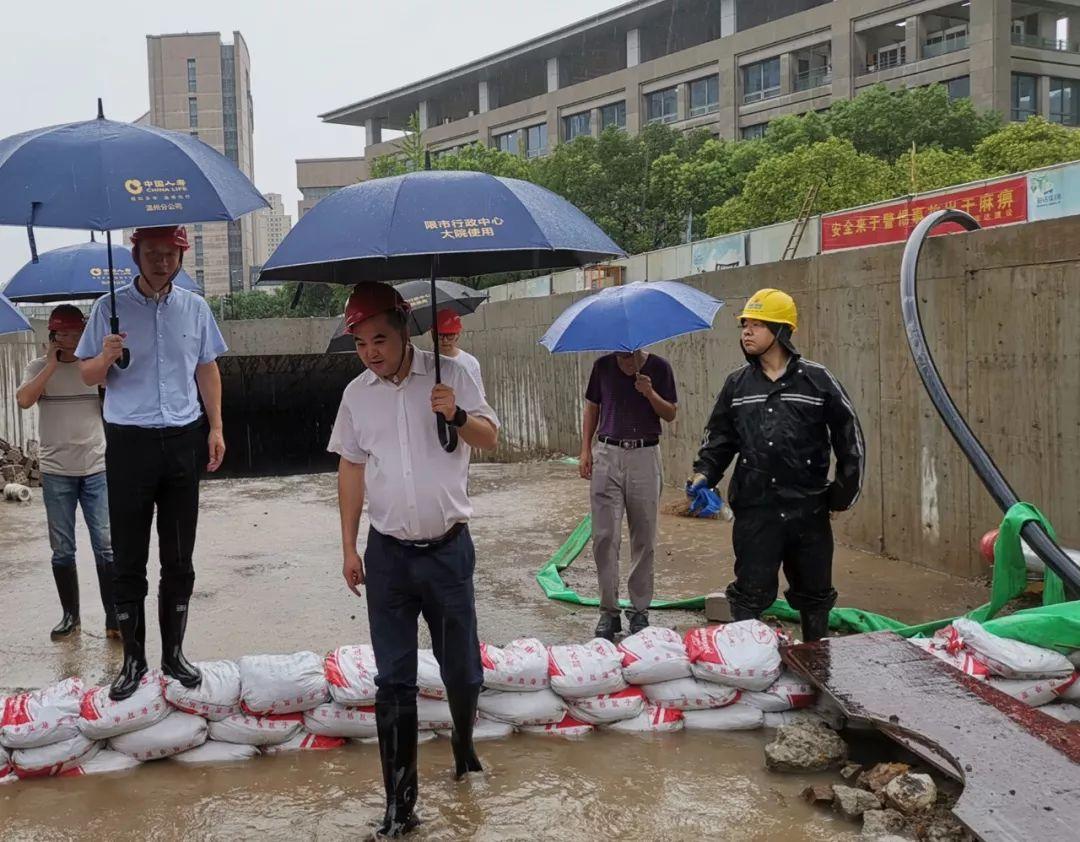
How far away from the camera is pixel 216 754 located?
13.2 ft

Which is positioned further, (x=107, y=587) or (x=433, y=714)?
(x=107, y=587)

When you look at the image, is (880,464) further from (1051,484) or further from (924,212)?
(924,212)

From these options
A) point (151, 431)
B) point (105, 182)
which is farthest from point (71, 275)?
point (105, 182)

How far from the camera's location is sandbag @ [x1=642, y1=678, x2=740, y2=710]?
169 inches

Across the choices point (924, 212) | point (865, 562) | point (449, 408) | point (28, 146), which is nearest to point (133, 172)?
point (28, 146)

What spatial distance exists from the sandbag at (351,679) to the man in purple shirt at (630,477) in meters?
1.62

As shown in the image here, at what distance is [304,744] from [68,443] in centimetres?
215

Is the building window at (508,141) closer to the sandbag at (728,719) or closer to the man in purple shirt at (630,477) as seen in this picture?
the man in purple shirt at (630,477)

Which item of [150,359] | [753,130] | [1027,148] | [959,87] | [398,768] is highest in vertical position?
[753,130]

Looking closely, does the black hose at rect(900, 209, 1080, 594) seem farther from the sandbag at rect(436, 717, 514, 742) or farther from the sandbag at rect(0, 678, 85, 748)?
the sandbag at rect(0, 678, 85, 748)

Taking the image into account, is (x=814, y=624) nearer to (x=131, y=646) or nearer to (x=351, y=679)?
Result: (x=351, y=679)

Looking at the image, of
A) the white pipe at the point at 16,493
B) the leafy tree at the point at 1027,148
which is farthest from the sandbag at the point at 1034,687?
the leafy tree at the point at 1027,148

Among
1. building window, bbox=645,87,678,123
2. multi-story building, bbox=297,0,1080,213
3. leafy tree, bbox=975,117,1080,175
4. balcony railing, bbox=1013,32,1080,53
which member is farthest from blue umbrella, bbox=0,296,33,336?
building window, bbox=645,87,678,123

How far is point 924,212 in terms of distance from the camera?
32.9 feet
